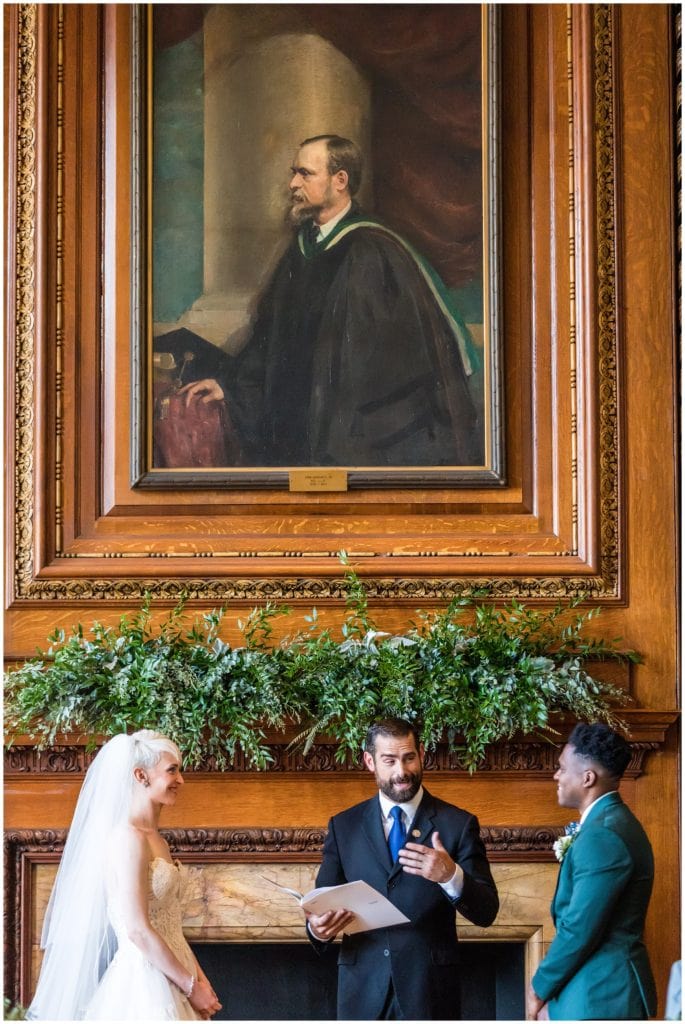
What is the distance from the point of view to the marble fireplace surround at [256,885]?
574cm

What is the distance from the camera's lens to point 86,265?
6238 mm

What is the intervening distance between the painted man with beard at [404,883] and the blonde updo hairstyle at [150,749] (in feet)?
2.30

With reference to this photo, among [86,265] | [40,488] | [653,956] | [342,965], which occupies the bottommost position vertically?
[653,956]

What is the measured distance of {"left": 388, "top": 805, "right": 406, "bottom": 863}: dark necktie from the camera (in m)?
4.76

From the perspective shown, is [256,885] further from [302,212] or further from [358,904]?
[302,212]

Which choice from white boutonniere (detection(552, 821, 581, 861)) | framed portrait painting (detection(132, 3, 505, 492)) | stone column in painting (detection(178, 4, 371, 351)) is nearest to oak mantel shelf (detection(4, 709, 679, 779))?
white boutonniere (detection(552, 821, 581, 861))

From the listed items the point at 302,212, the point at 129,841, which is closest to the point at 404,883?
the point at 129,841

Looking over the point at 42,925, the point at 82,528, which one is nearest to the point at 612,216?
the point at 82,528

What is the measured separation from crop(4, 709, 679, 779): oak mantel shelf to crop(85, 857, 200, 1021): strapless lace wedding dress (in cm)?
103

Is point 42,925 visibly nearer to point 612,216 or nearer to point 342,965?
point 342,965

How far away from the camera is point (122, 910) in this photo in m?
4.69

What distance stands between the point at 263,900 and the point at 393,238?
10.4ft

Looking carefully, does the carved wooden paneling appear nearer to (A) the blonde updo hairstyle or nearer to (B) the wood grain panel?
(B) the wood grain panel

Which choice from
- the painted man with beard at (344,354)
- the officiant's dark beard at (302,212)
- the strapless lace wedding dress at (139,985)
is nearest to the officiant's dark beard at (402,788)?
the strapless lace wedding dress at (139,985)
